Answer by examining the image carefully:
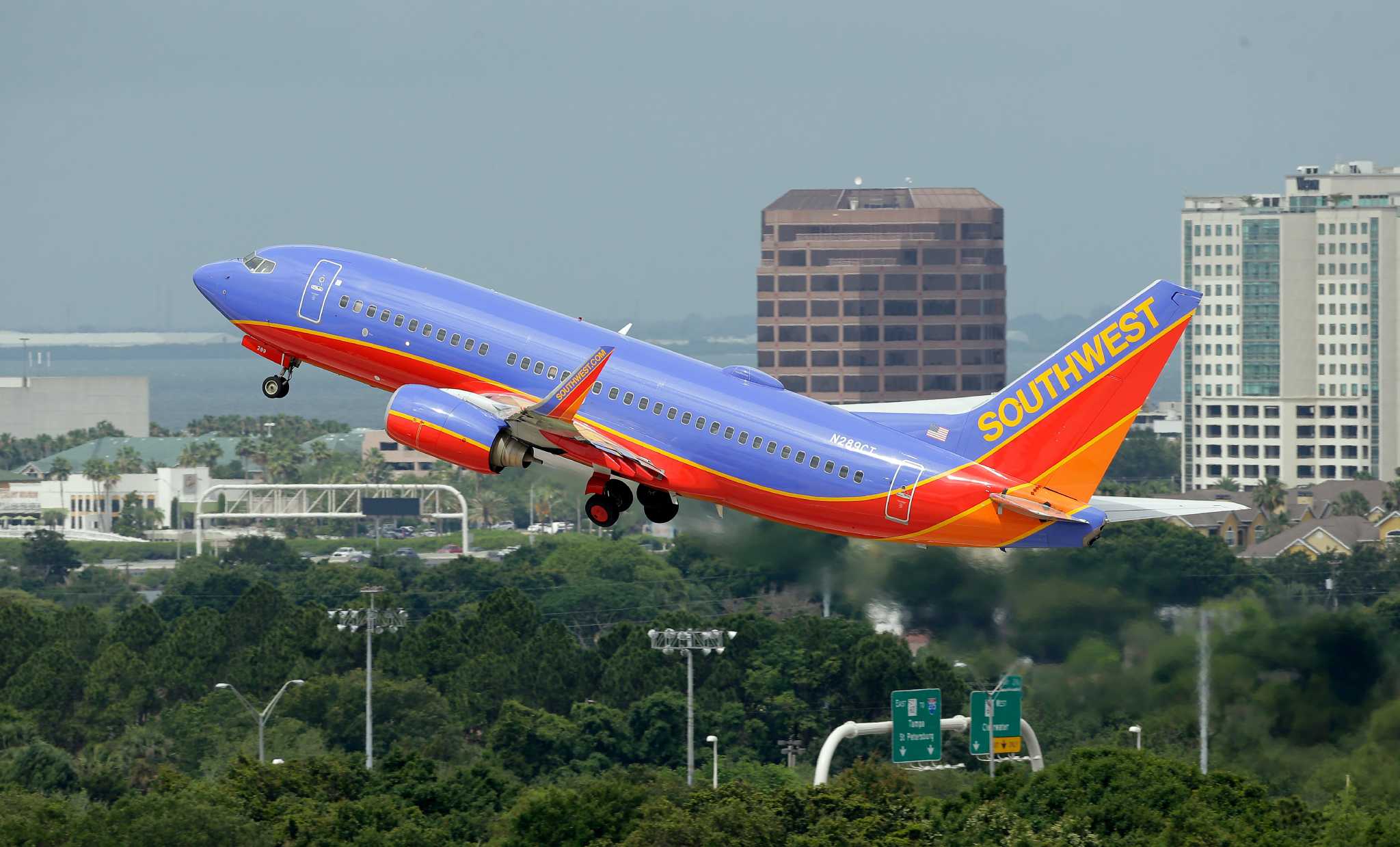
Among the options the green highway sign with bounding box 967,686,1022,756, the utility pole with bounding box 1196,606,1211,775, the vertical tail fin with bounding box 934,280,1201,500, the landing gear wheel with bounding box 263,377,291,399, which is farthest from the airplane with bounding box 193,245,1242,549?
the green highway sign with bounding box 967,686,1022,756

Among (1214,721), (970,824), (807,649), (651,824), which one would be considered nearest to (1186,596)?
(1214,721)

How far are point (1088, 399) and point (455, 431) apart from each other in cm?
1781

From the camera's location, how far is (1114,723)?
93.7 metres

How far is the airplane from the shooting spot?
6062cm

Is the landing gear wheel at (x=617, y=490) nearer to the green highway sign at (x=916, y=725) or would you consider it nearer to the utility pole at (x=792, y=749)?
the green highway sign at (x=916, y=725)

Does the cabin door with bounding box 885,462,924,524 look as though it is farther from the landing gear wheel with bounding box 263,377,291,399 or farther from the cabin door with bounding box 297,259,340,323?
the landing gear wheel with bounding box 263,377,291,399

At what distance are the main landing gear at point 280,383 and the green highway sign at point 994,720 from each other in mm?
37499

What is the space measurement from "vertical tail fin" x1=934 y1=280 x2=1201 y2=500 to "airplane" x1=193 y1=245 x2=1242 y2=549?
0.04 meters

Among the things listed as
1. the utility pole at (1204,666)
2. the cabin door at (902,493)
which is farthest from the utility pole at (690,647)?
the cabin door at (902,493)

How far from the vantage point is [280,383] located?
70562mm

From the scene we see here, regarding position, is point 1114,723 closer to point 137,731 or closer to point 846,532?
point 846,532

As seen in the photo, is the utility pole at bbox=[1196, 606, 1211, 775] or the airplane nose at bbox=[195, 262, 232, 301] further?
the utility pole at bbox=[1196, 606, 1211, 775]

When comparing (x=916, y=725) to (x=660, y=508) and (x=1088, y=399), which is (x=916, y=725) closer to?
(x=660, y=508)

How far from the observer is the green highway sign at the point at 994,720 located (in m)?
96.4
